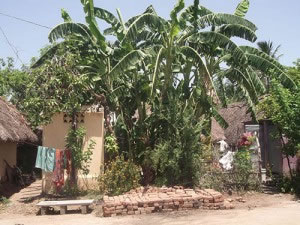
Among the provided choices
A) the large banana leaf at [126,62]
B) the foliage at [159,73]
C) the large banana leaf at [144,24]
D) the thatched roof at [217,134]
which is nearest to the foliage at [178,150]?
the foliage at [159,73]

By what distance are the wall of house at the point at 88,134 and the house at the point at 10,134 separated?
1210mm

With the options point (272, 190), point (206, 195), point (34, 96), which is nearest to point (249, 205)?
point (206, 195)

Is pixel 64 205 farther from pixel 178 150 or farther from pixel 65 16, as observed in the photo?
pixel 65 16

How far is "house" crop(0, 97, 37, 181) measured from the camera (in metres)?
12.7

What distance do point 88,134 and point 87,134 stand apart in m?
0.03

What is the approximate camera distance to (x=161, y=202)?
388 inches

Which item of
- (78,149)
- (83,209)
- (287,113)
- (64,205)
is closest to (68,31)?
(78,149)

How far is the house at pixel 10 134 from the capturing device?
1269cm

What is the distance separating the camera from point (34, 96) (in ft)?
42.9

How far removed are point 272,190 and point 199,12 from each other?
6073mm

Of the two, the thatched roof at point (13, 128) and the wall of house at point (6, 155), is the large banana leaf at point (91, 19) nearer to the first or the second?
the thatched roof at point (13, 128)

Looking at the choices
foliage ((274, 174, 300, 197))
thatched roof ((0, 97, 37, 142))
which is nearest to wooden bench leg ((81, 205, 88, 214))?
thatched roof ((0, 97, 37, 142))

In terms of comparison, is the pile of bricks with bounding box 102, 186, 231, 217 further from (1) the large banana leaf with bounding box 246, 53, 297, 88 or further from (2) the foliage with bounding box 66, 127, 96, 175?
(1) the large banana leaf with bounding box 246, 53, 297, 88

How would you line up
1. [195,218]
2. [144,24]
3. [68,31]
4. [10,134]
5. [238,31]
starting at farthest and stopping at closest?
[68,31] → [10,134] → [238,31] → [144,24] → [195,218]
